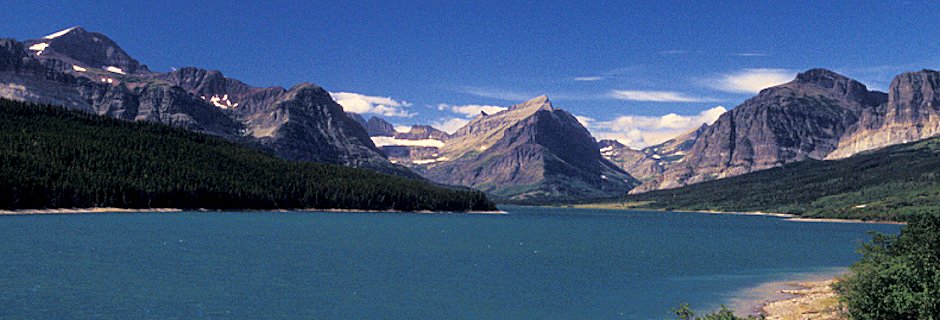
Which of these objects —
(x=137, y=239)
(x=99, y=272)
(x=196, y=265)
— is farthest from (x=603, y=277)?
(x=137, y=239)

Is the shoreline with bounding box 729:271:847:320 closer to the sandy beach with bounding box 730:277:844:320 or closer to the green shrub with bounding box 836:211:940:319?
the sandy beach with bounding box 730:277:844:320

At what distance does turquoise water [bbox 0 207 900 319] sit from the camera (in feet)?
240

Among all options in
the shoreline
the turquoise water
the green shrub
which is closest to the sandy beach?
the shoreline

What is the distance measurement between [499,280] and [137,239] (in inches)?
3157

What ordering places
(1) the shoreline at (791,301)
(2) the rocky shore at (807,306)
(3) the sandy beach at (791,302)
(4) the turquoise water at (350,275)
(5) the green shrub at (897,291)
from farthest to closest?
(4) the turquoise water at (350,275) < (1) the shoreline at (791,301) < (3) the sandy beach at (791,302) < (2) the rocky shore at (807,306) < (5) the green shrub at (897,291)

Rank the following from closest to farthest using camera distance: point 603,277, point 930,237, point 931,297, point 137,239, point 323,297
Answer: point 931,297 < point 323,297 < point 930,237 < point 603,277 < point 137,239

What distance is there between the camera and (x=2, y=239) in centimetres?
12938

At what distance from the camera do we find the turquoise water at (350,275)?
73.1m

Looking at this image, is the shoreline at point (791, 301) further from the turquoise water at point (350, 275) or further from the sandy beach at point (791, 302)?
the turquoise water at point (350, 275)

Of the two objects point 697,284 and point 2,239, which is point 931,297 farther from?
point 2,239

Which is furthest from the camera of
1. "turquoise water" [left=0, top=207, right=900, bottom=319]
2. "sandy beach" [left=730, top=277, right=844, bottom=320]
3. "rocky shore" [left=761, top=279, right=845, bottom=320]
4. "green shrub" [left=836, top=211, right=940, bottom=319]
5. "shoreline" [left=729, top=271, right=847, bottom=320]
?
"turquoise water" [left=0, top=207, right=900, bottom=319]

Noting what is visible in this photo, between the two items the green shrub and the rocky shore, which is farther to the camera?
the rocky shore

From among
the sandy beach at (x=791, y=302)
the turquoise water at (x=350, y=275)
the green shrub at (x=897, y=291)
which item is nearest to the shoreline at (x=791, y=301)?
the sandy beach at (x=791, y=302)

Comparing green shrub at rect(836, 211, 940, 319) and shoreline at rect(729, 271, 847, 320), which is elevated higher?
green shrub at rect(836, 211, 940, 319)
